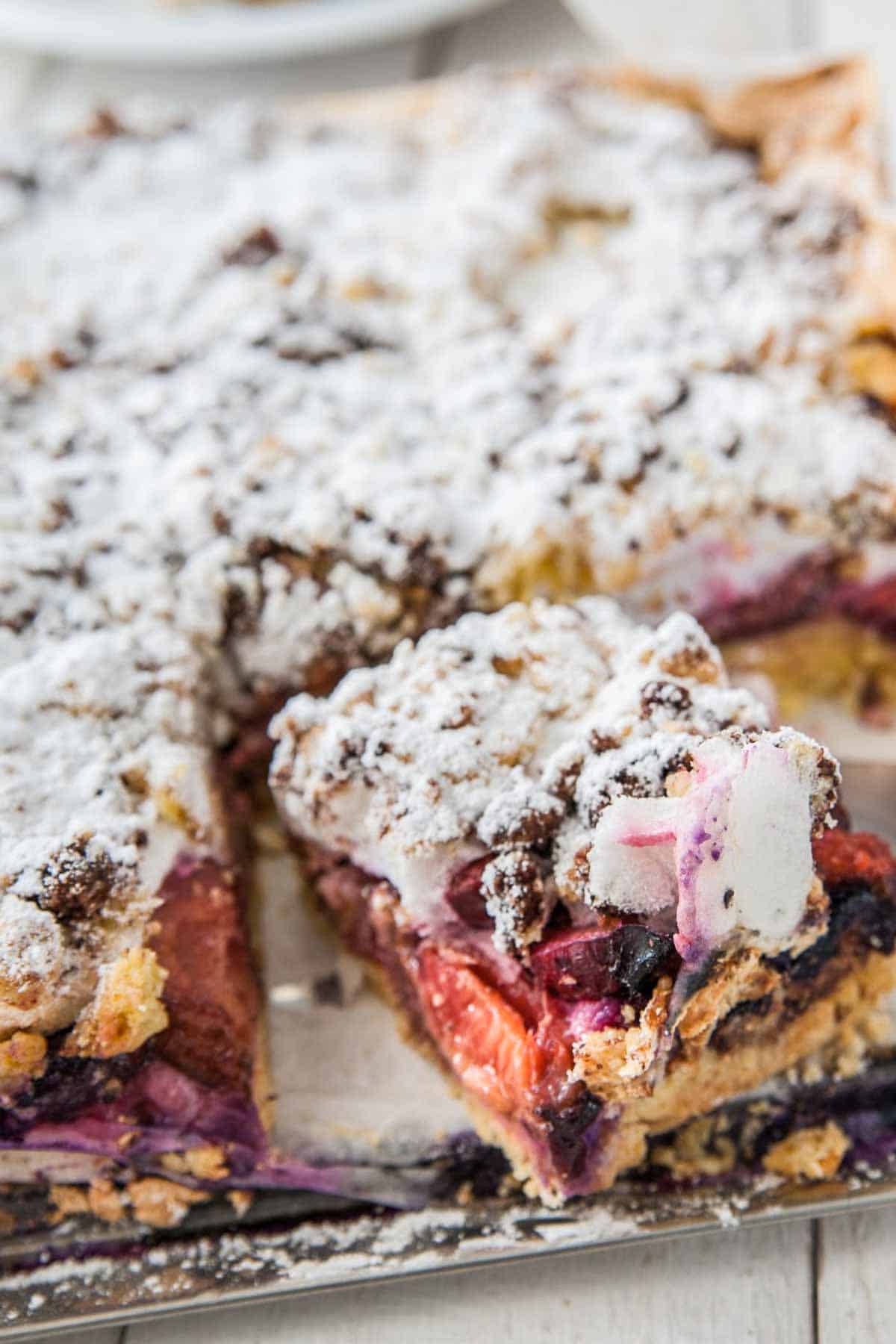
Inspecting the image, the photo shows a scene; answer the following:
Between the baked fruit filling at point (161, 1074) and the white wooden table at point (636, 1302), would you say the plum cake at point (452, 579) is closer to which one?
the baked fruit filling at point (161, 1074)

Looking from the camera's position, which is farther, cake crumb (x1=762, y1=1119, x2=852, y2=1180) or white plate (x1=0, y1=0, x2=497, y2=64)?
white plate (x1=0, y1=0, x2=497, y2=64)

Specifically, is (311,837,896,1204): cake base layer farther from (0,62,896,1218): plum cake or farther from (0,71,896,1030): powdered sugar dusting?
(0,71,896,1030): powdered sugar dusting

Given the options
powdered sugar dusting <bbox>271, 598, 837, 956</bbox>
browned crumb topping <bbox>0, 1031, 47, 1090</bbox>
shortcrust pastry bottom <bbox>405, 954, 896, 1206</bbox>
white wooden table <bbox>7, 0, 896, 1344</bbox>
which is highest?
powdered sugar dusting <bbox>271, 598, 837, 956</bbox>

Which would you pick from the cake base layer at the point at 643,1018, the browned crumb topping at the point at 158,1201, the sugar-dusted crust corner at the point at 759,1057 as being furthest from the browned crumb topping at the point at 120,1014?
the sugar-dusted crust corner at the point at 759,1057

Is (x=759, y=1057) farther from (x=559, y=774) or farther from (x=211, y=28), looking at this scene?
(x=211, y=28)

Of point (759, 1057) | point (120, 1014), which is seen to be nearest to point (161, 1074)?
point (120, 1014)

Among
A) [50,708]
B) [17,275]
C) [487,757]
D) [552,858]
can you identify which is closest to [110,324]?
[17,275]

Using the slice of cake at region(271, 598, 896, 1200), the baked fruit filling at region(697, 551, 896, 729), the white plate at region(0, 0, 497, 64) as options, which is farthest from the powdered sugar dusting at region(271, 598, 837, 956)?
the white plate at region(0, 0, 497, 64)

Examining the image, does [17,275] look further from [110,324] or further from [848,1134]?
[848,1134]
